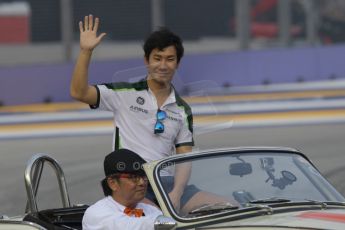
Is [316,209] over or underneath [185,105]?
underneath

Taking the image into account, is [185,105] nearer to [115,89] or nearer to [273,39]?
[115,89]

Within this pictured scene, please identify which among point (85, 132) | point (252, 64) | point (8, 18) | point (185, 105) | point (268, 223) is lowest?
point (268, 223)

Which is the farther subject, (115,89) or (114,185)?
(115,89)

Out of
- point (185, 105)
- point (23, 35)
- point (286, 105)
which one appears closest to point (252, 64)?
point (286, 105)

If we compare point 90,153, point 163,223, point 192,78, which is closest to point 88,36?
point 163,223

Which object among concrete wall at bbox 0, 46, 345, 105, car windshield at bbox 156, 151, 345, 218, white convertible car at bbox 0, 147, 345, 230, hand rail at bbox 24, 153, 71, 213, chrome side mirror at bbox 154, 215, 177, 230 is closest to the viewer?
chrome side mirror at bbox 154, 215, 177, 230

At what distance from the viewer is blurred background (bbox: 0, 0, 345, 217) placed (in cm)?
1470

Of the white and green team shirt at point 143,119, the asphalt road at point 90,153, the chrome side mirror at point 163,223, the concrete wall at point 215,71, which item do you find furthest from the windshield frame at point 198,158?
the concrete wall at point 215,71

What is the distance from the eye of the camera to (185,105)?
686cm

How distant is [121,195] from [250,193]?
0.71 m

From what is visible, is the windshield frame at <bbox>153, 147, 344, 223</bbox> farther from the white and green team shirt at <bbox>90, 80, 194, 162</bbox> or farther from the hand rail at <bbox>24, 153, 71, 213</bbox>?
the hand rail at <bbox>24, 153, 71, 213</bbox>

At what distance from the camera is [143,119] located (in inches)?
263

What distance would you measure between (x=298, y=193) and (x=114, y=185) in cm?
105

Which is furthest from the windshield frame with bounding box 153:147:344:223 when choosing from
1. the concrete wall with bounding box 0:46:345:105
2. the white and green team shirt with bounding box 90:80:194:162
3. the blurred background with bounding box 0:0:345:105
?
the blurred background with bounding box 0:0:345:105
